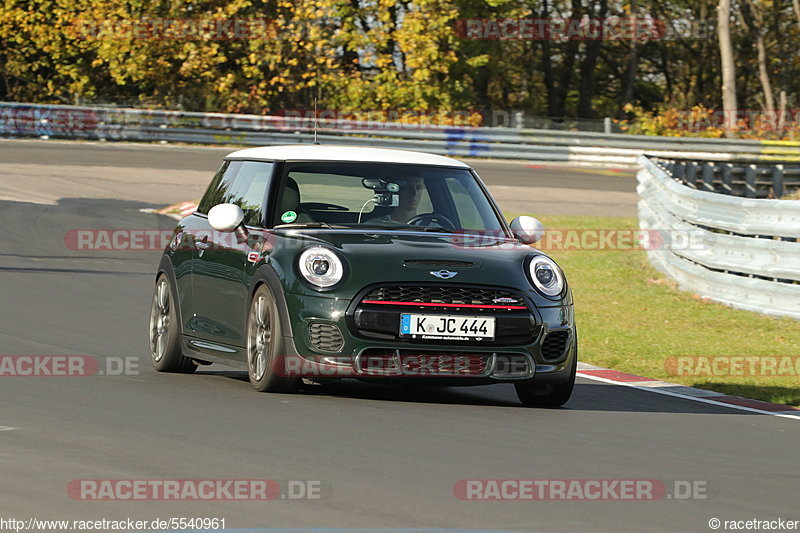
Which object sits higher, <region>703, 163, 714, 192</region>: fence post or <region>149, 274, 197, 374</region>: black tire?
<region>149, 274, 197, 374</region>: black tire

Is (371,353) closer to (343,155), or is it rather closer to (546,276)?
(546,276)

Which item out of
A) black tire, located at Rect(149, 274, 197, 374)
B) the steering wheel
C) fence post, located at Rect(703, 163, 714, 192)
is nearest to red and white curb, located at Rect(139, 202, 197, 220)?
fence post, located at Rect(703, 163, 714, 192)

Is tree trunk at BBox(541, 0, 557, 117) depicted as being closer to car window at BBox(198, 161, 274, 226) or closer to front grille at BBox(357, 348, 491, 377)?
car window at BBox(198, 161, 274, 226)

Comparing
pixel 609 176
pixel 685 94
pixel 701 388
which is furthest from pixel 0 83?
pixel 701 388

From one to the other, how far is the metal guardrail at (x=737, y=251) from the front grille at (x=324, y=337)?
21.8ft

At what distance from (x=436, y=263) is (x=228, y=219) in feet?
4.79

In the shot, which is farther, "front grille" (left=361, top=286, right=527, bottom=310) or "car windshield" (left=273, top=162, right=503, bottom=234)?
"car windshield" (left=273, top=162, right=503, bottom=234)

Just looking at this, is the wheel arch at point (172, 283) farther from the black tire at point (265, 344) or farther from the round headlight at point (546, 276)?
the round headlight at point (546, 276)

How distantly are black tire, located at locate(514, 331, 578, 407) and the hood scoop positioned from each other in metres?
0.82

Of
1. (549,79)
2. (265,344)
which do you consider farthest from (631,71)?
(265,344)

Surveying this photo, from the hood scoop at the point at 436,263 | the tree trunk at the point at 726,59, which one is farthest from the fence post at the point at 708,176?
the tree trunk at the point at 726,59

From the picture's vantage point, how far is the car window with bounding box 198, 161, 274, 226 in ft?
29.7

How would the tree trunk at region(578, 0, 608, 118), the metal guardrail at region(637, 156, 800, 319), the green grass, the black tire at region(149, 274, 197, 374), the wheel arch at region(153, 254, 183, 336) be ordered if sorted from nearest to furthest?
1. the wheel arch at region(153, 254, 183, 336)
2. the black tire at region(149, 274, 197, 374)
3. the green grass
4. the metal guardrail at region(637, 156, 800, 319)
5. the tree trunk at region(578, 0, 608, 118)

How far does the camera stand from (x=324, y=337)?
7934mm
